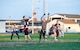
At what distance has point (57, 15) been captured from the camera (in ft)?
362

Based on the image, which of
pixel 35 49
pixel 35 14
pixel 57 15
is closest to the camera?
pixel 35 49

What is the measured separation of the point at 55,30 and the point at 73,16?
287 ft

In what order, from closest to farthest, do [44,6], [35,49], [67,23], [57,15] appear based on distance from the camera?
[35,49] → [44,6] → [67,23] → [57,15]

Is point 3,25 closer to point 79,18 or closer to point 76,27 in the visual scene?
point 76,27

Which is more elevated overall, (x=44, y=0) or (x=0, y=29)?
(x=44, y=0)

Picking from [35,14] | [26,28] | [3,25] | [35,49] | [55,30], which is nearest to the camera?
[35,49]

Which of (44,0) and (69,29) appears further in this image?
(69,29)

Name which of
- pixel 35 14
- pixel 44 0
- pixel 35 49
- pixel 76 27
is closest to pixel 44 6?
pixel 44 0

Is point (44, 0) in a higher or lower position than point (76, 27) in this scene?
higher

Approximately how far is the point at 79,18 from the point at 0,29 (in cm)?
4414

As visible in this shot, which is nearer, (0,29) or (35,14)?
(35,14)

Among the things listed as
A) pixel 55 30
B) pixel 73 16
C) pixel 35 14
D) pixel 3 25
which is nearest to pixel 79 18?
pixel 73 16

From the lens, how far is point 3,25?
→ 2931 inches

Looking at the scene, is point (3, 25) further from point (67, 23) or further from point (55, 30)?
point (55, 30)
